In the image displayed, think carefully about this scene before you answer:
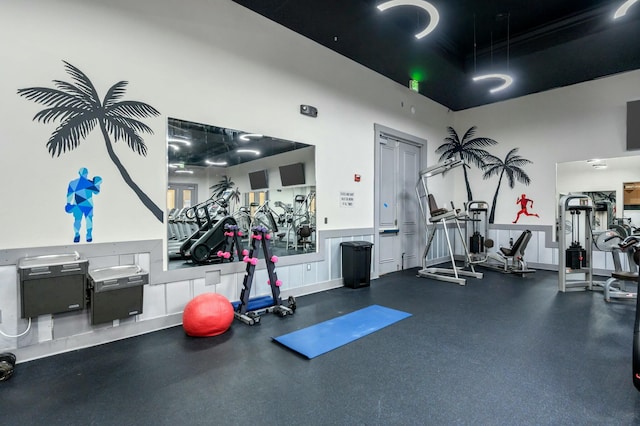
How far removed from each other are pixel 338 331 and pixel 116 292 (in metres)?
2.25

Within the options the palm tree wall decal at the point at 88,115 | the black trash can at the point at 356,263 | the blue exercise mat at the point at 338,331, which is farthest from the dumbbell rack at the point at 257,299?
the black trash can at the point at 356,263

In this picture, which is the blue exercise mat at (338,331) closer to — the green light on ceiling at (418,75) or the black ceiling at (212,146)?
the black ceiling at (212,146)

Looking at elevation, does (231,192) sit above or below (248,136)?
below

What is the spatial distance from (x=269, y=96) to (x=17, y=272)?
3.37 metres

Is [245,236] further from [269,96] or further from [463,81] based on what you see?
[463,81]

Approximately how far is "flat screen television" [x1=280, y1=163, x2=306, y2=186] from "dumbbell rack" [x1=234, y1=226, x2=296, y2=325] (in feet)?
3.63

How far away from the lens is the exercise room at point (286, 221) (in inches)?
89.5

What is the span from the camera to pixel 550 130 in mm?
6812

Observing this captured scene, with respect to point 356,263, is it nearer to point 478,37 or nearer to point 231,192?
point 231,192

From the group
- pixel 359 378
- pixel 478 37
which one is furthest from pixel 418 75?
pixel 359 378

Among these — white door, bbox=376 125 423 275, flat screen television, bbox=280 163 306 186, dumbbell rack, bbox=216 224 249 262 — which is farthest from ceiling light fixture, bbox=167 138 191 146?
white door, bbox=376 125 423 275

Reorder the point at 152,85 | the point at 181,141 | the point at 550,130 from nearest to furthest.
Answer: the point at 152,85
the point at 181,141
the point at 550,130

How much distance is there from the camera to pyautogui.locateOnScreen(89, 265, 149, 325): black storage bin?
9.29 ft

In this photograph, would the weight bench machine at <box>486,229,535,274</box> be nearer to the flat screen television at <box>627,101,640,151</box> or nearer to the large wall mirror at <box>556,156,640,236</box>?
the large wall mirror at <box>556,156,640,236</box>
